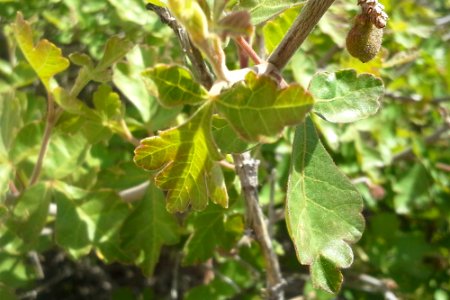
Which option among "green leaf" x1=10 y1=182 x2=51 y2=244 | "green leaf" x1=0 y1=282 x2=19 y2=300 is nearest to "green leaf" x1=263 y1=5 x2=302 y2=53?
"green leaf" x1=10 y1=182 x2=51 y2=244

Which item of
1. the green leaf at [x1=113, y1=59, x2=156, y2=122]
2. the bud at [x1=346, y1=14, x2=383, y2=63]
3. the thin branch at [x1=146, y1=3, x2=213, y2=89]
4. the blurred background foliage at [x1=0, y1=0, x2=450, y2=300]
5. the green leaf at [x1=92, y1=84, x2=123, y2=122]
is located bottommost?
the blurred background foliage at [x1=0, y1=0, x2=450, y2=300]

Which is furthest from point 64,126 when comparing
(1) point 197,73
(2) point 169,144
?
(2) point 169,144

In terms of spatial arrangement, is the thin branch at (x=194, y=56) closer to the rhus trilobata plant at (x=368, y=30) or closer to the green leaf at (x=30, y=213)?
the rhus trilobata plant at (x=368, y=30)

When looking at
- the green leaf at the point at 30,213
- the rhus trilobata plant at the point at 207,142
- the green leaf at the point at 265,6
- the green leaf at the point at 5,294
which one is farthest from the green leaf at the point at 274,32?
the green leaf at the point at 5,294

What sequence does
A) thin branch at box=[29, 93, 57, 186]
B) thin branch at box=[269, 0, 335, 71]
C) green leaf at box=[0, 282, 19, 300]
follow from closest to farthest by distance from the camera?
thin branch at box=[269, 0, 335, 71] → thin branch at box=[29, 93, 57, 186] → green leaf at box=[0, 282, 19, 300]

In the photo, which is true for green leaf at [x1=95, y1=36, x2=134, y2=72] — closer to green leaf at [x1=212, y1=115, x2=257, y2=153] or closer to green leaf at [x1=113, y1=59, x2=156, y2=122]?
green leaf at [x1=113, y1=59, x2=156, y2=122]

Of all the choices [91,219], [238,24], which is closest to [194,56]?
[238,24]

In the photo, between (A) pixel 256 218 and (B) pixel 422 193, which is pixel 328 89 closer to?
(A) pixel 256 218
